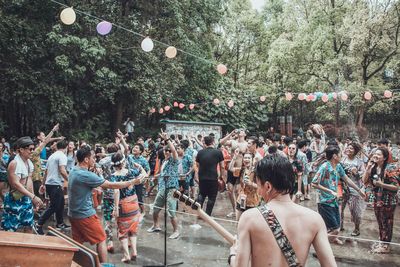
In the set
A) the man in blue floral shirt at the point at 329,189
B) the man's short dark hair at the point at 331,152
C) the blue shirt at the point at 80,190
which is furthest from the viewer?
the man's short dark hair at the point at 331,152

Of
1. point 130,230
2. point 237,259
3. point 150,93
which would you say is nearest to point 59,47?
point 150,93

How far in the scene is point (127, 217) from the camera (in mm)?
5676

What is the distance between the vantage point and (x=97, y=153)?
9195 mm

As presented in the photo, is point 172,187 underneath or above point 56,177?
underneath

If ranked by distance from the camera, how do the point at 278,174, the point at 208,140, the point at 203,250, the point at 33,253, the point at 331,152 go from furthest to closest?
the point at 208,140, the point at 203,250, the point at 331,152, the point at 33,253, the point at 278,174

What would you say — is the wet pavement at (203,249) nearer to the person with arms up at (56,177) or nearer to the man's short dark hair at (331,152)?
the person with arms up at (56,177)

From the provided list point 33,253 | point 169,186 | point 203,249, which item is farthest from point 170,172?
point 33,253

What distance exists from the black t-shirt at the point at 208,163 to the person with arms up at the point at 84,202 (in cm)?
306

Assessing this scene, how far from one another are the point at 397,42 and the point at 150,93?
15.8 meters

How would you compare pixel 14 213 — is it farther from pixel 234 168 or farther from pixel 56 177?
pixel 234 168

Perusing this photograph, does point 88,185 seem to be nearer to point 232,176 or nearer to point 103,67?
point 232,176

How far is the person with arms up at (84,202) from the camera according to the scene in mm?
4711

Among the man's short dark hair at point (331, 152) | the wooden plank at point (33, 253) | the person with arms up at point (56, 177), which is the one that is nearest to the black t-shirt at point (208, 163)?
the man's short dark hair at point (331, 152)

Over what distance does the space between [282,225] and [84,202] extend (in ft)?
10.8
